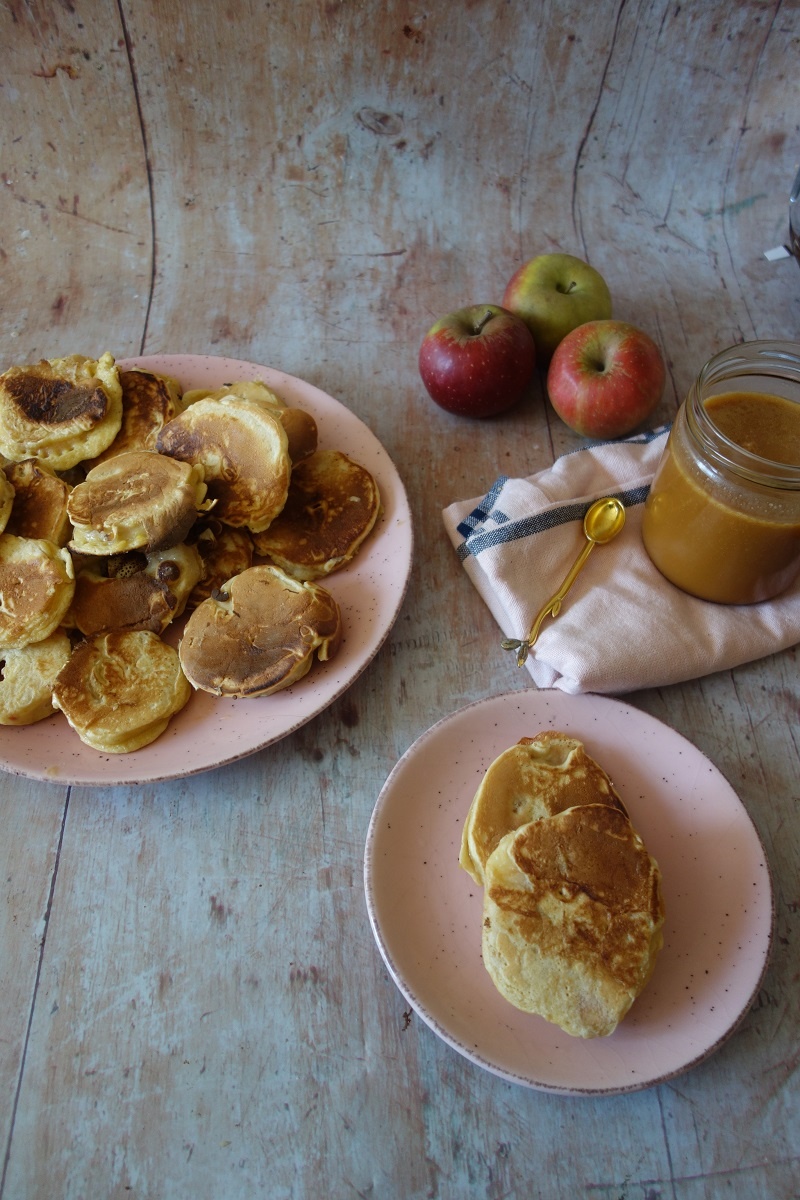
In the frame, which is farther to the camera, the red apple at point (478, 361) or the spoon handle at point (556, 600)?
the red apple at point (478, 361)

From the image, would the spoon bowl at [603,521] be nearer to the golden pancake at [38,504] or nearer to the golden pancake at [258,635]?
the golden pancake at [258,635]

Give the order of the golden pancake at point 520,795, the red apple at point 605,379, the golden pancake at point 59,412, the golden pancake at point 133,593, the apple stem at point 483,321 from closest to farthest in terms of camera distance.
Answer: the golden pancake at point 520,795
the golden pancake at point 133,593
the golden pancake at point 59,412
the red apple at point 605,379
the apple stem at point 483,321

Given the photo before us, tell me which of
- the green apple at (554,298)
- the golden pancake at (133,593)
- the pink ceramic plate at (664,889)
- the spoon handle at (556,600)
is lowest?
the pink ceramic plate at (664,889)

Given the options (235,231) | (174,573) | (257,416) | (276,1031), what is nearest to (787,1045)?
(276,1031)

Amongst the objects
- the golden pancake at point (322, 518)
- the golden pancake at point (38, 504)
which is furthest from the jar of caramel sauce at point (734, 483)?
the golden pancake at point (38, 504)

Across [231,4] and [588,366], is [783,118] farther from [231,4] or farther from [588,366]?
[231,4]

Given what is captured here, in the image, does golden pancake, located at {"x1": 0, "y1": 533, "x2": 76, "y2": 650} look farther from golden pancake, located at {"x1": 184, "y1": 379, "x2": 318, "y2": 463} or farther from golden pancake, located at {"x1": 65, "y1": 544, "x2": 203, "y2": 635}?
golden pancake, located at {"x1": 184, "y1": 379, "x2": 318, "y2": 463}
